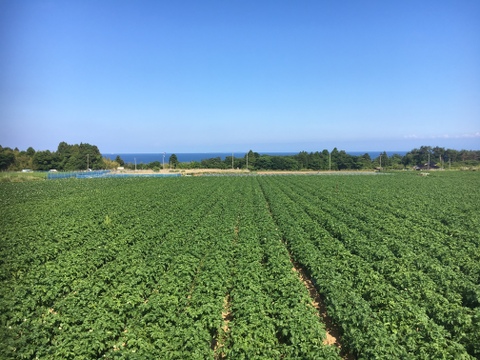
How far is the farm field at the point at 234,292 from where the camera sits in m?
5.85

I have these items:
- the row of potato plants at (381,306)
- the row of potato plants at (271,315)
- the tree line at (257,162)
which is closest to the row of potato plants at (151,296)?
the row of potato plants at (271,315)

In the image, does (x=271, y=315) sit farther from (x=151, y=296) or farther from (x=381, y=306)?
(x=151, y=296)

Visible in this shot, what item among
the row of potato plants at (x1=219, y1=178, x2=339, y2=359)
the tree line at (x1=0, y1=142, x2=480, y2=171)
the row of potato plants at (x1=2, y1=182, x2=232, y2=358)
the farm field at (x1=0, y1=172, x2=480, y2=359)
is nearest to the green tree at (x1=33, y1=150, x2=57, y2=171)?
the tree line at (x1=0, y1=142, x2=480, y2=171)

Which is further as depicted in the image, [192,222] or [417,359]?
[192,222]

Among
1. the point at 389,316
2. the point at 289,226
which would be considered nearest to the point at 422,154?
the point at 289,226

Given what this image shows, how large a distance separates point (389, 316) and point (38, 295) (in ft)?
27.1

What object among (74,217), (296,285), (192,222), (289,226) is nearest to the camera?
(296,285)

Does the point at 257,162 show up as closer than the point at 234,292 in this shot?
No

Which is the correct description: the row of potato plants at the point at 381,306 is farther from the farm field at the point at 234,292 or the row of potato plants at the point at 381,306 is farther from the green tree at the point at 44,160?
the green tree at the point at 44,160

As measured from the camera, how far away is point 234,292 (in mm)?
8062

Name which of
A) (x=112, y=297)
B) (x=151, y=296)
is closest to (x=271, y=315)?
(x=151, y=296)

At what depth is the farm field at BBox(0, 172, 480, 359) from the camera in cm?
585

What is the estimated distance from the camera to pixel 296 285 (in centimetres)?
839

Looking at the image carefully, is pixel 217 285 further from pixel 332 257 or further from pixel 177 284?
pixel 332 257
